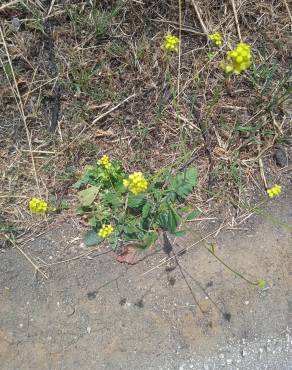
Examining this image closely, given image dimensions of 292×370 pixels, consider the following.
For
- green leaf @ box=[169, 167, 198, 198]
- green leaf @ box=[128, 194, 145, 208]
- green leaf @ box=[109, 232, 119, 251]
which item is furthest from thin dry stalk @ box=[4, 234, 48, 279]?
green leaf @ box=[169, 167, 198, 198]

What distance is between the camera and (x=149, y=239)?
254cm

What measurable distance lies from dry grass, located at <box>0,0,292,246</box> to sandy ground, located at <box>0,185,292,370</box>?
0.92 ft

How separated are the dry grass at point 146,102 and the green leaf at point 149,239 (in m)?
0.36

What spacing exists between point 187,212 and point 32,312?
107cm

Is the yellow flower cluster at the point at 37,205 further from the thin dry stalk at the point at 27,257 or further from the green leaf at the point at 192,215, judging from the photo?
the green leaf at the point at 192,215

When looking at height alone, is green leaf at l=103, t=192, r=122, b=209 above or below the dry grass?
below

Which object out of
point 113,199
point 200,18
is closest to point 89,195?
point 113,199

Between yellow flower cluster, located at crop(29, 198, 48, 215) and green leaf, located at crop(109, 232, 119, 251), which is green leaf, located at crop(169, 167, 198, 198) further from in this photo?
yellow flower cluster, located at crop(29, 198, 48, 215)

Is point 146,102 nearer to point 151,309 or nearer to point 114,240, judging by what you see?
point 114,240

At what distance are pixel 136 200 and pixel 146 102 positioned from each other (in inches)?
24.4

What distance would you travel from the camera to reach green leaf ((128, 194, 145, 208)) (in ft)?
8.16

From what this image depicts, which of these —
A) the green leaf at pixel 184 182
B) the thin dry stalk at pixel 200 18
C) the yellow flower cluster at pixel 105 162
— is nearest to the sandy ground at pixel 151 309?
the green leaf at pixel 184 182

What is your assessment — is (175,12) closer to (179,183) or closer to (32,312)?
(179,183)

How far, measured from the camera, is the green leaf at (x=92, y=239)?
257 cm
